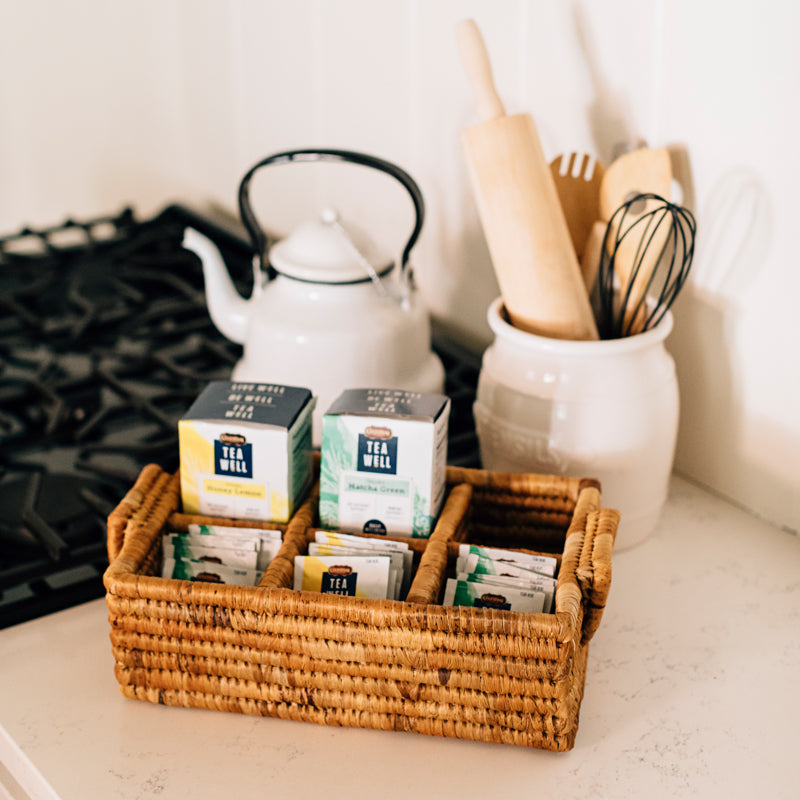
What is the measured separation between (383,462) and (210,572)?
146 mm

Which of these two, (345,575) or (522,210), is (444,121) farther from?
Result: (345,575)

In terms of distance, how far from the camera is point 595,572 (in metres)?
0.65

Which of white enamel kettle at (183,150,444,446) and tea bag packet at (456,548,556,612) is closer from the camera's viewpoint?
tea bag packet at (456,548,556,612)

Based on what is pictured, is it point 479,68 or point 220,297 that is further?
point 220,297

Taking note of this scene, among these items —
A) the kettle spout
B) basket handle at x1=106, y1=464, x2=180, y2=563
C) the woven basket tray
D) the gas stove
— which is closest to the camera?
the woven basket tray

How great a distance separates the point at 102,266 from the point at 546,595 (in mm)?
1002

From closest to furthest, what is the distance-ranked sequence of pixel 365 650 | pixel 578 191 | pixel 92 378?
pixel 365 650
pixel 578 191
pixel 92 378

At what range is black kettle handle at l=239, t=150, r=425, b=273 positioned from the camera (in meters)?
0.88

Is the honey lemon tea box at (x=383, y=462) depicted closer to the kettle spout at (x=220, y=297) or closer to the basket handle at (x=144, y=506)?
the basket handle at (x=144, y=506)

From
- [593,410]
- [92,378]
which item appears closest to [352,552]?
[593,410]

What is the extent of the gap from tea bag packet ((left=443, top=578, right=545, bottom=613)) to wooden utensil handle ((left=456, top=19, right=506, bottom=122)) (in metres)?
0.38

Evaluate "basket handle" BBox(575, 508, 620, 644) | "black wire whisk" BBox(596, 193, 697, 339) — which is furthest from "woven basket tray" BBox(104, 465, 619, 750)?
"black wire whisk" BBox(596, 193, 697, 339)

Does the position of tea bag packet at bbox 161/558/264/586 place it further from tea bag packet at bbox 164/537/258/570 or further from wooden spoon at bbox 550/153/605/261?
wooden spoon at bbox 550/153/605/261

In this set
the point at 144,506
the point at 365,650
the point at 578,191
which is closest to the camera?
the point at 365,650
